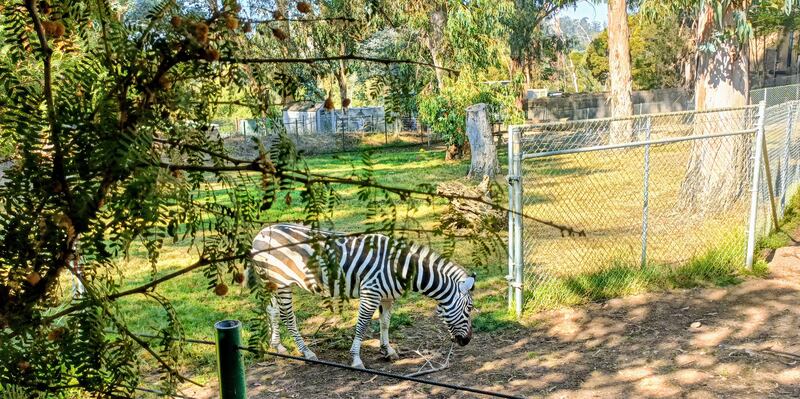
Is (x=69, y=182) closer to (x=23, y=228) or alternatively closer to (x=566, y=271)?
(x=23, y=228)

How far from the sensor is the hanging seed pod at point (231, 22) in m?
1.48

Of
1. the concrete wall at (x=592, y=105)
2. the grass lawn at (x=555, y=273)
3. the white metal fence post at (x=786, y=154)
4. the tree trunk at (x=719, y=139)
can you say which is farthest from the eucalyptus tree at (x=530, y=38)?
the white metal fence post at (x=786, y=154)

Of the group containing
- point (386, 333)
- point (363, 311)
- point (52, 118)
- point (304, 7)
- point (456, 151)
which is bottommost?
point (386, 333)

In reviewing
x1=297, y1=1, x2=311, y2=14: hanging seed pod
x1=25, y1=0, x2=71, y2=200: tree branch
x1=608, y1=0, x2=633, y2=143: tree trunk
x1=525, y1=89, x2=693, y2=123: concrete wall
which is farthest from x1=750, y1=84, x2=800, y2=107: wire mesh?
x1=25, y1=0, x2=71, y2=200: tree branch

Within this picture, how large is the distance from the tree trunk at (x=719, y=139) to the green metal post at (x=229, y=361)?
32.9ft

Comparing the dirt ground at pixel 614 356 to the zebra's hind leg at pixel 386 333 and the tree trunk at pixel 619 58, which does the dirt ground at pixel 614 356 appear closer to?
the zebra's hind leg at pixel 386 333

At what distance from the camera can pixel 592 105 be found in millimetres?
36531

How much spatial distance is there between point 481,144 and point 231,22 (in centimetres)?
1727

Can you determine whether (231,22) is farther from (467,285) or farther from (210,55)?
(467,285)

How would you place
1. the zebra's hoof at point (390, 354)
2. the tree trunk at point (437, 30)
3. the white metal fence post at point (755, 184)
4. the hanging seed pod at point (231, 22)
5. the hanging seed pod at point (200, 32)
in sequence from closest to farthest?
the hanging seed pod at point (200, 32), the hanging seed pod at point (231, 22), the zebra's hoof at point (390, 354), the white metal fence post at point (755, 184), the tree trunk at point (437, 30)

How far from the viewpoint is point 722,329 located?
261 inches

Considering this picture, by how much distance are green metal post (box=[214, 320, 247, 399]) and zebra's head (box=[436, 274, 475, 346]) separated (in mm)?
4115

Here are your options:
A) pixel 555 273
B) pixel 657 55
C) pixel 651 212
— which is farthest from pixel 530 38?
pixel 555 273

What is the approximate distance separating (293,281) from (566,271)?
3.54m
